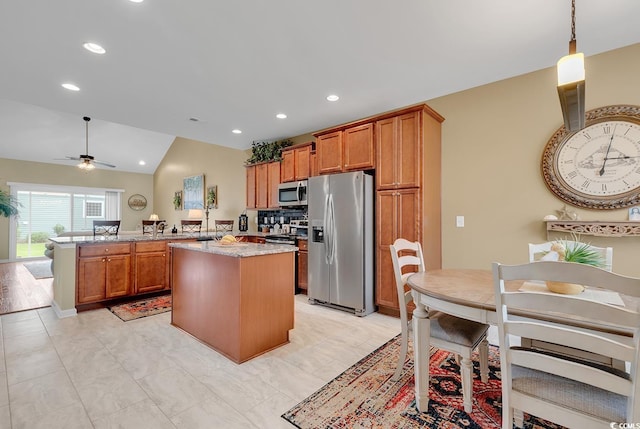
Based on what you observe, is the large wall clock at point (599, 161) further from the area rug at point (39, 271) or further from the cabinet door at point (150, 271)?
the area rug at point (39, 271)

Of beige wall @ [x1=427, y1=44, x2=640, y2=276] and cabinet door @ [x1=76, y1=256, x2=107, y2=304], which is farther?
cabinet door @ [x1=76, y1=256, x2=107, y2=304]

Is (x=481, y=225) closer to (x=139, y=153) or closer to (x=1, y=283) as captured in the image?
(x=1, y=283)

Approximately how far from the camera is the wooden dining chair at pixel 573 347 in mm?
1048

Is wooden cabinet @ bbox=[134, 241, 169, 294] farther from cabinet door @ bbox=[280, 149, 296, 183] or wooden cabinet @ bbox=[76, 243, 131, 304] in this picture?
cabinet door @ bbox=[280, 149, 296, 183]

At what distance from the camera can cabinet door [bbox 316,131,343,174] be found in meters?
4.05

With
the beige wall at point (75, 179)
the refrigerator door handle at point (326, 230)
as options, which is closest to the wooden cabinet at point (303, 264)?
the refrigerator door handle at point (326, 230)

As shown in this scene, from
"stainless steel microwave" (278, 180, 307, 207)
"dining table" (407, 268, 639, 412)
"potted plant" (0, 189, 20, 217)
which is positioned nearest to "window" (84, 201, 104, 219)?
"potted plant" (0, 189, 20, 217)

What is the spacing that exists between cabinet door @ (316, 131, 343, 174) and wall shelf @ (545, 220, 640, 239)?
2455 mm

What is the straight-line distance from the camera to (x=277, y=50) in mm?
2678

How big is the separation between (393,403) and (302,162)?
12.1 feet

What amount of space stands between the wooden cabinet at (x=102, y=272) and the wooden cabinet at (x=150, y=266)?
0.37 ft

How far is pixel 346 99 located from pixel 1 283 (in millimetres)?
6641

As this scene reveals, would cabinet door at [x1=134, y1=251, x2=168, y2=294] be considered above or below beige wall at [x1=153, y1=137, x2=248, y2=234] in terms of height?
below

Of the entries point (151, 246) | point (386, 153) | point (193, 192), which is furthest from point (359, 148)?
point (193, 192)
